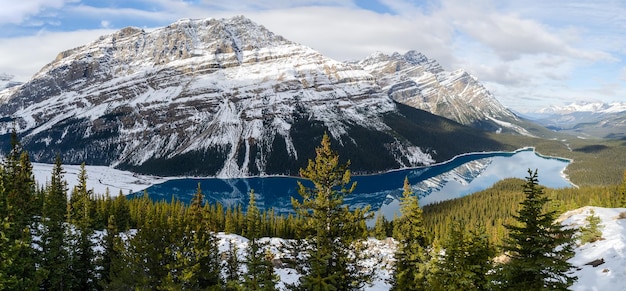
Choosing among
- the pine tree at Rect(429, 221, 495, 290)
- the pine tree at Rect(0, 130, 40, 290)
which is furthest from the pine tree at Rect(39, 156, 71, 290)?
the pine tree at Rect(429, 221, 495, 290)

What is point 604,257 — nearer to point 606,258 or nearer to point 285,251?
point 606,258

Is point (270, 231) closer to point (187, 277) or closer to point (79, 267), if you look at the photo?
point (79, 267)

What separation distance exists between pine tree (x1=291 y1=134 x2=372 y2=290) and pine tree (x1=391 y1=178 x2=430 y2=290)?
56.0 feet

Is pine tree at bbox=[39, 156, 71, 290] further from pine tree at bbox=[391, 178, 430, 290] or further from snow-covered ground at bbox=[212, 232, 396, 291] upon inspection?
pine tree at bbox=[391, 178, 430, 290]

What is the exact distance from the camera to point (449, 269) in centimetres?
2752

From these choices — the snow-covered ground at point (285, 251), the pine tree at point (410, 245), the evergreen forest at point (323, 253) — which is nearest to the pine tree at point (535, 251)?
the evergreen forest at point (323, 253)

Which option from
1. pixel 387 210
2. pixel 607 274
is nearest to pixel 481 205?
pixel 387 210

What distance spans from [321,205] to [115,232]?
39344 mm

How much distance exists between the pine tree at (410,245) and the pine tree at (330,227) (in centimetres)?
1708

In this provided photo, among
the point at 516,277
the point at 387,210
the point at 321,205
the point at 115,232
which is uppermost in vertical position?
the point at 321,205

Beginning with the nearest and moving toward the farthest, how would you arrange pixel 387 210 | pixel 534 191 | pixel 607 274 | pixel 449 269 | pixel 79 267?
pixel 534 191
pixel 449 269
pixel 607 274
pixel 79 267
pixel 387 210

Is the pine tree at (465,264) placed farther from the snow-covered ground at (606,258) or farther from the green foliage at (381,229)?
the green foliage at (381,229)

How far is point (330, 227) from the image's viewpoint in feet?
75.5

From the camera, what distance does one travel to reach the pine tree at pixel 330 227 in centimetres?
2252
